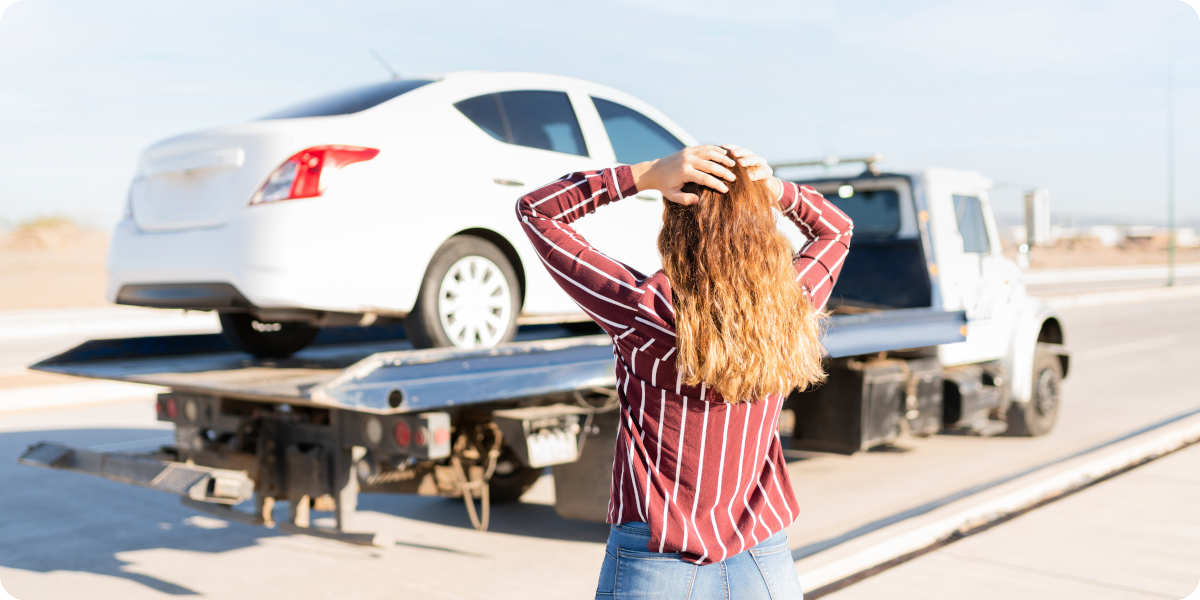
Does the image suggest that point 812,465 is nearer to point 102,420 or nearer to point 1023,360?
point 1023,360

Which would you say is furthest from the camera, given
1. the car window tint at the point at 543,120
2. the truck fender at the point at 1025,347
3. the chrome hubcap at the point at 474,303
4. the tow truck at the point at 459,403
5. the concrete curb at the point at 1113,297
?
the concrete curb at the point at 1113,297

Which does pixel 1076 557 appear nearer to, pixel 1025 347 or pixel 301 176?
pixel 1025 347

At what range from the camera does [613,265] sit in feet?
6.75

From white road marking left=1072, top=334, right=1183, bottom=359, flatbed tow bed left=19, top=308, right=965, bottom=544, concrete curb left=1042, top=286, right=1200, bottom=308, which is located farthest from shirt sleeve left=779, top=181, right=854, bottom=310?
concrete curb left=1042, top=286, right=1200, bottom=308

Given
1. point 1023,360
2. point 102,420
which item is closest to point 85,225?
point 102,420

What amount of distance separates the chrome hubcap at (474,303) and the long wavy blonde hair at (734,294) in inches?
132

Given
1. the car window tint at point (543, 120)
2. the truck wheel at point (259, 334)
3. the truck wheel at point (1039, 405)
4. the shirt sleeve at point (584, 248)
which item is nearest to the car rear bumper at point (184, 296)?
the truck wheel at point (259, 334)

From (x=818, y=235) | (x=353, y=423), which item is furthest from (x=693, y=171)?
(x=353, y=423)

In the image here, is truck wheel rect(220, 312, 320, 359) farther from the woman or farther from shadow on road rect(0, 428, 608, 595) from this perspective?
the woman

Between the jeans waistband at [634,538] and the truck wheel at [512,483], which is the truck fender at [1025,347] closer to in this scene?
the truck wheel at [512,483]

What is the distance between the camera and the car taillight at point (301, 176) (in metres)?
4.72

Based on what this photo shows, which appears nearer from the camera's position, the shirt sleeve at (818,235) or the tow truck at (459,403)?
the shirt sleeve at (818,235)

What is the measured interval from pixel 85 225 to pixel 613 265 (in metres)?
101

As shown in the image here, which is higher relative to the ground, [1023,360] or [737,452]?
[737,452]
